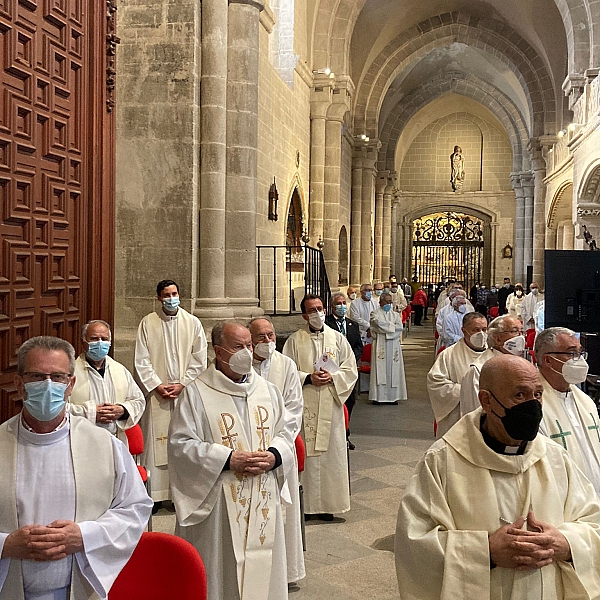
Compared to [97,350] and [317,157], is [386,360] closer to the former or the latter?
[317,157]

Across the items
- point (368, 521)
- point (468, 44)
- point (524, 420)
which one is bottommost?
point (368, 521)

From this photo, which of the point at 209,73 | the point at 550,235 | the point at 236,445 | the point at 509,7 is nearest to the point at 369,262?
the point at 550,235

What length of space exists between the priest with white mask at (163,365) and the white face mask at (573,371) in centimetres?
361

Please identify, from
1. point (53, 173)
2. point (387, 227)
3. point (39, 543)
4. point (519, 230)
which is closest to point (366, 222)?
point (387, 227)

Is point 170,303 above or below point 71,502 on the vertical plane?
above

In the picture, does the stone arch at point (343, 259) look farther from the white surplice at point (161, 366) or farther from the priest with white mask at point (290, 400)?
the priest with white mask at point (290, 400)

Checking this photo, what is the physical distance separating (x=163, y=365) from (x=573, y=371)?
3.94 metres

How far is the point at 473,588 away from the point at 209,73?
24.8 feet

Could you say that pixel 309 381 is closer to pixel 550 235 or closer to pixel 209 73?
pixel 209 73

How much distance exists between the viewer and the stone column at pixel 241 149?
30.2 ft

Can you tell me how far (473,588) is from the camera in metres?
2.49

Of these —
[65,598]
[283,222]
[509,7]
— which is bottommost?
[65,598]

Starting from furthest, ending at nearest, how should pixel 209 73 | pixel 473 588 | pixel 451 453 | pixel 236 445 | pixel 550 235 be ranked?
pixel 550 235
pixel 209 73
pixel 236 445
pixel 451 453
pixel 473 588

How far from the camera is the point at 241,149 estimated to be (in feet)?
30.5
